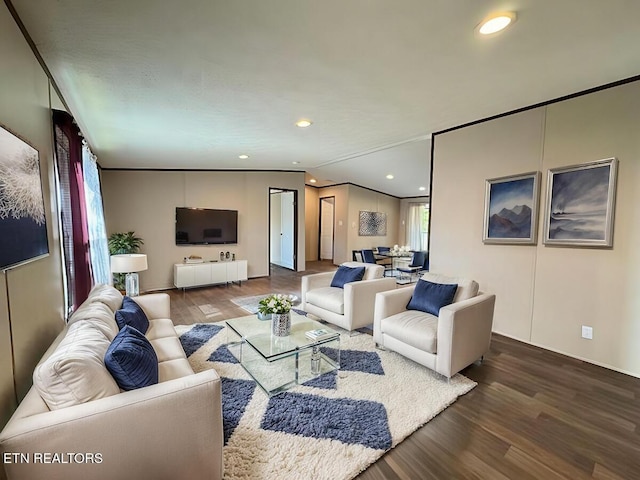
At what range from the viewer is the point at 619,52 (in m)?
2.03

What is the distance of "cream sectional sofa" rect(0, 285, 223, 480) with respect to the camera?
1.02 meters

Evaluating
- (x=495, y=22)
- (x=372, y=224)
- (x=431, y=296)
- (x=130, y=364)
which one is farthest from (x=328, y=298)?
(x=372, y=224)

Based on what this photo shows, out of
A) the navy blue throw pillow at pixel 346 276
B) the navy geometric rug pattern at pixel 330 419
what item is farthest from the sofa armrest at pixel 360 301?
the navy geometric rug pattern at pixel 330 419

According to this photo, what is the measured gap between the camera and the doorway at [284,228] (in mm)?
7320

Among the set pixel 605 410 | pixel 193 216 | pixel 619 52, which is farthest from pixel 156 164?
pixel 605 410

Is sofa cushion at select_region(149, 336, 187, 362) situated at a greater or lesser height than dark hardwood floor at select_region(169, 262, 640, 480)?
greater

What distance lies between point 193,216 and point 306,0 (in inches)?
201

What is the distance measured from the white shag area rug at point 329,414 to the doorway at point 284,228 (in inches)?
186

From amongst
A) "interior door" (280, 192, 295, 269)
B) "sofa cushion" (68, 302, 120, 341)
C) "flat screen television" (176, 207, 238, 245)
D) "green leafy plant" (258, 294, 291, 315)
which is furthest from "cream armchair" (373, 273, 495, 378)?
"interior door" (280, 192, 295, 269)

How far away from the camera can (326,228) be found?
9492 mm

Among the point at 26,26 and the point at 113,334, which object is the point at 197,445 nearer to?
the point at 113,334

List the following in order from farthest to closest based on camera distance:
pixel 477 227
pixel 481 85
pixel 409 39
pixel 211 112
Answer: pixel 477 227, pixel 211 112, pixel 481 85, pixel 409 39

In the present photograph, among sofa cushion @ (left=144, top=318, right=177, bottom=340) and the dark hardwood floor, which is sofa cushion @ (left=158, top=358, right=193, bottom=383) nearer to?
sofa cushion @ (left=144, top=318, right=177, bottom=340)

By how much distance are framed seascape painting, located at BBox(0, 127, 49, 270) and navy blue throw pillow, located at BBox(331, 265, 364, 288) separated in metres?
2.88
